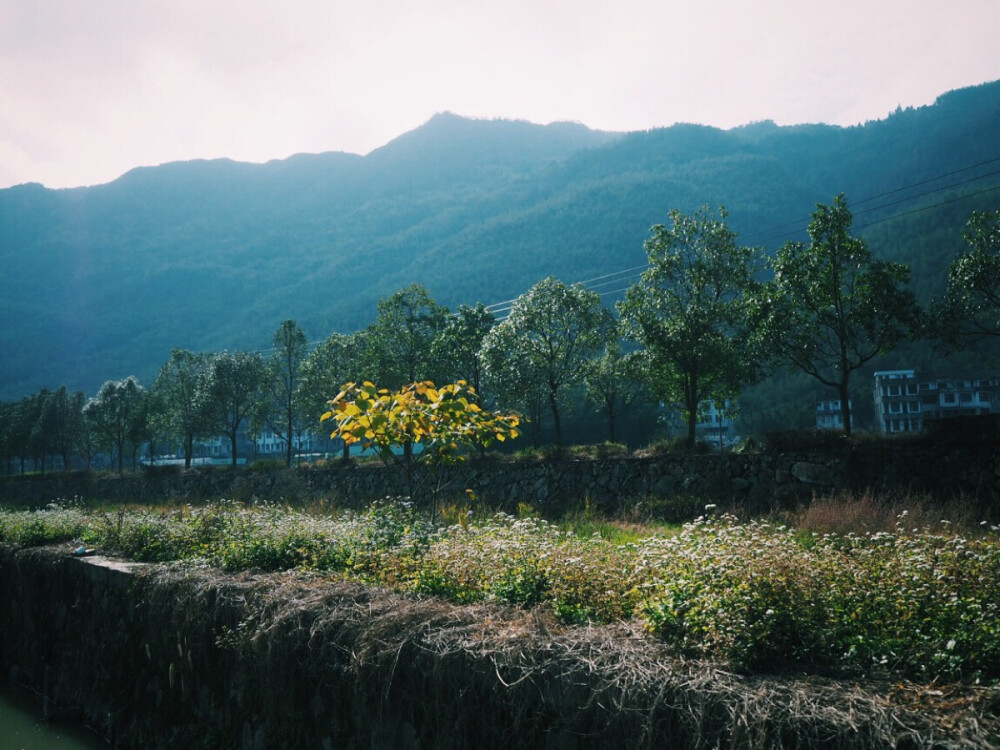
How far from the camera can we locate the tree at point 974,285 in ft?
55.8

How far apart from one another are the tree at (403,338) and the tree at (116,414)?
80.4 ft

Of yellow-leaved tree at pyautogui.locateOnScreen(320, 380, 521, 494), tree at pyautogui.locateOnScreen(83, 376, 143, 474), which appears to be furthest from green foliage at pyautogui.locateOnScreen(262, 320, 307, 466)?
yellow-leaved tree at pyautogui.locateOnScreen(320, 380, 521, 494)

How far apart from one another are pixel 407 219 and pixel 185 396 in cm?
10586

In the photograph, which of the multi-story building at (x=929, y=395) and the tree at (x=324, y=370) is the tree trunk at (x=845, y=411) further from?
the tree at (x=324, y=370)

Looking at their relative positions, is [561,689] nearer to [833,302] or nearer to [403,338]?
[833,302]

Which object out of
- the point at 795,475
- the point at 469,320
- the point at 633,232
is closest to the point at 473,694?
the point at 795,475

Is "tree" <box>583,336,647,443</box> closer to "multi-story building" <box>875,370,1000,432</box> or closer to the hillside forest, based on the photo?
the hillside forest

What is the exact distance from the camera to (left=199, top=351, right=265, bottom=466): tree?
1483 inches

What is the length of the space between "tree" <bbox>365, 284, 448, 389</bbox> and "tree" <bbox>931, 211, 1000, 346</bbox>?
56.1 feet

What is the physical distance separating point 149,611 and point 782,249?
1781 cm

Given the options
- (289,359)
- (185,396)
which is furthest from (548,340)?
(185,396)

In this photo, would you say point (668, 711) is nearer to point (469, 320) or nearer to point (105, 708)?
point (105, 708)

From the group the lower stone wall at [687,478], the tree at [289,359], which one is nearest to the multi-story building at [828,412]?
the lower stone wall at [687,478]

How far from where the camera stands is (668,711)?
3178 millimetres
